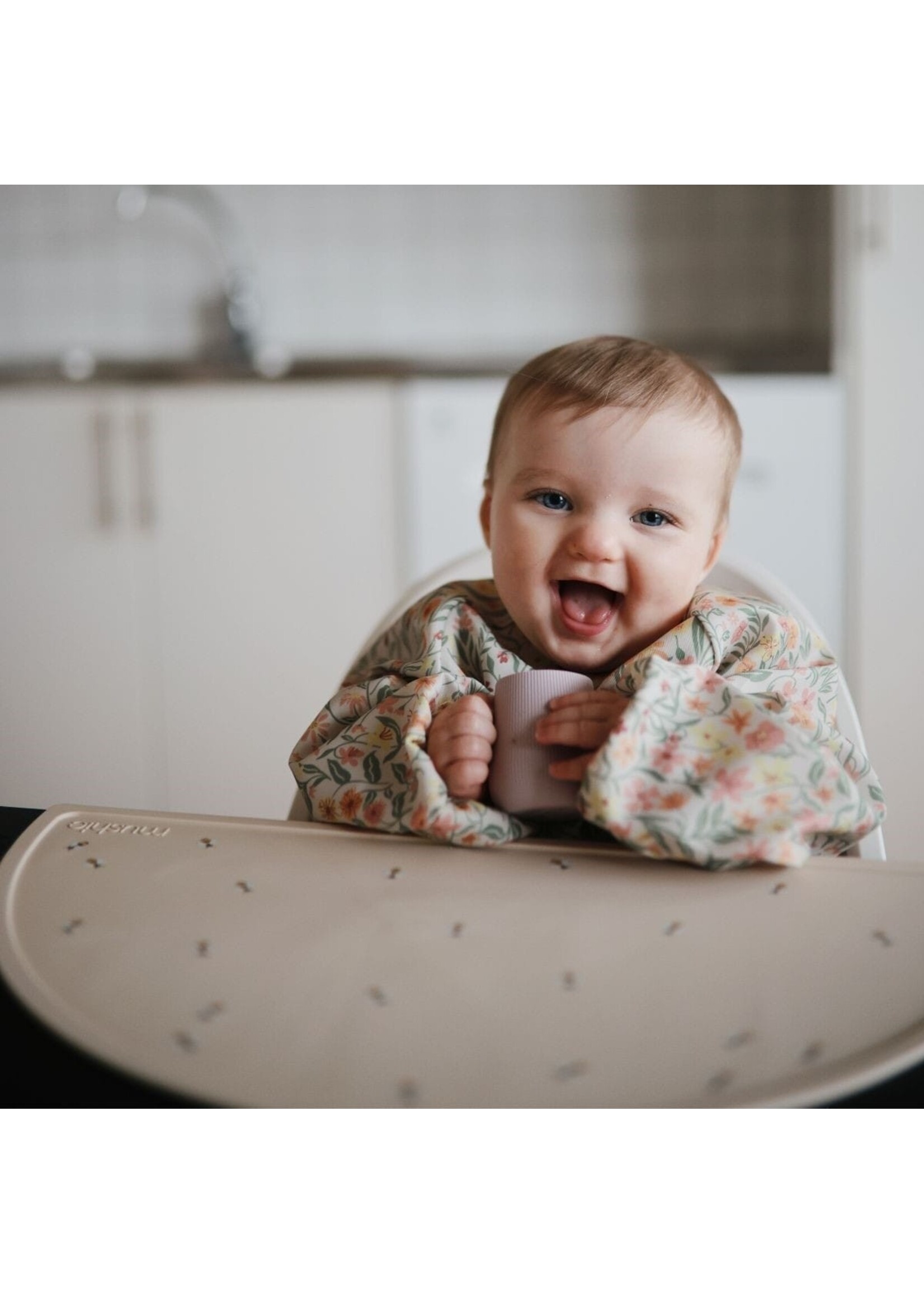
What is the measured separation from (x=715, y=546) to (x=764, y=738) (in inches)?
7.0

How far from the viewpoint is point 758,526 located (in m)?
1.33

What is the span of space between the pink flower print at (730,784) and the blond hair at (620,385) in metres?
0.18

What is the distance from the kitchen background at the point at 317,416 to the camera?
0.84m

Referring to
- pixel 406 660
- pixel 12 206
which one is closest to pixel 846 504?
pixel 406 660

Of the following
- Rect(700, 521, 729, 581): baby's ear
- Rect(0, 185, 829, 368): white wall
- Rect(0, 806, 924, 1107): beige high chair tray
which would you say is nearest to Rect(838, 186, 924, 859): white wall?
Rect(0, 185, 829, 368): white wall

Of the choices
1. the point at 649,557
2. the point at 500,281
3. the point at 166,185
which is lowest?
the point at 649,557

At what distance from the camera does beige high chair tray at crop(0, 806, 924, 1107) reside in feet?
0.98

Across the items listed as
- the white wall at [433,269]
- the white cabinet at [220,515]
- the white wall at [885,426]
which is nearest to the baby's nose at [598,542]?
the white cabinet at [220,515]

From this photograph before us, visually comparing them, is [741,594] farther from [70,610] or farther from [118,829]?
[70,610]

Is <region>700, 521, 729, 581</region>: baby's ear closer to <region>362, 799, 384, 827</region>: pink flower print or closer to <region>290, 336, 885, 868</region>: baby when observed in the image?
<region>290, 336, 885, 868</region>: baby

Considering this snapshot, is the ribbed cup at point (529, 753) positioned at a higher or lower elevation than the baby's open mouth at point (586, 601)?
lower

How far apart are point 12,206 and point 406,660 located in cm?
153

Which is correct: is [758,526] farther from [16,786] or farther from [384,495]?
[16,786]

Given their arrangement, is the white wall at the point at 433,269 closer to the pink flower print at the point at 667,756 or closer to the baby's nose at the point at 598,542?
the baby's nose at the point at 598,542
